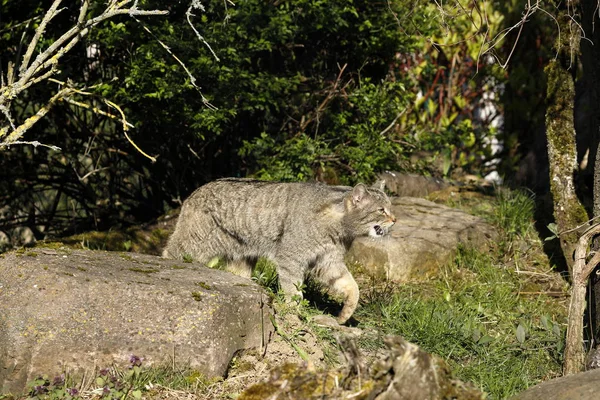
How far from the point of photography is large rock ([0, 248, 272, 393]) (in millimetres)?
4707

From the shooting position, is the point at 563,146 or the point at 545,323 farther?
the point at 563,146

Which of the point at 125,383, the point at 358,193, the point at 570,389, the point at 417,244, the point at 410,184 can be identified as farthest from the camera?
the point at 410,184

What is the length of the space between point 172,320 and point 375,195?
2507 mm

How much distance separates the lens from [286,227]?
6.90m

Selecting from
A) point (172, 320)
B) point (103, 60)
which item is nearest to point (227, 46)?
point (103, 60)

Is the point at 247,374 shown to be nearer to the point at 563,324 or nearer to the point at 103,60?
the point at 563,324

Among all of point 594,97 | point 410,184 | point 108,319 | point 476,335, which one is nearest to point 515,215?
point 410,184

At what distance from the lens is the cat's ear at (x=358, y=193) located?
266 inches

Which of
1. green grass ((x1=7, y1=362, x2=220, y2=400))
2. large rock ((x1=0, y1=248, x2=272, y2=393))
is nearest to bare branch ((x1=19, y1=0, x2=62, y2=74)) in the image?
large rock ((x1=0, y1=248, x2=272, y2=393))

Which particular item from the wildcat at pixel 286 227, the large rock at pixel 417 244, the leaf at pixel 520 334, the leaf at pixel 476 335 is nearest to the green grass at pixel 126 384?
the wildcat at pixel 286 227

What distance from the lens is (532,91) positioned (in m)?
11.6

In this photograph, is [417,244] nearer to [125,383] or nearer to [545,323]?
[545,323]

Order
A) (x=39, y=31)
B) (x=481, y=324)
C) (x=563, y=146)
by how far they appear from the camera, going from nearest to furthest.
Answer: (x=39, y=31) → (x=481, y=324) → (x=563, y=146)

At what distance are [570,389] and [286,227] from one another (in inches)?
124
